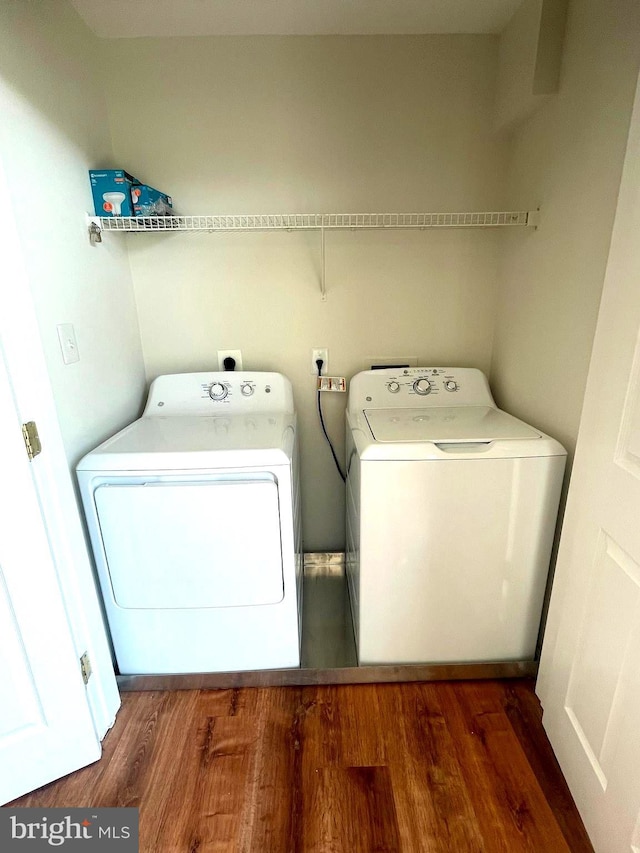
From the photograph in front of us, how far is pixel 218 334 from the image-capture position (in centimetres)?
183

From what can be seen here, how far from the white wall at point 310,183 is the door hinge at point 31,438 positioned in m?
0.89

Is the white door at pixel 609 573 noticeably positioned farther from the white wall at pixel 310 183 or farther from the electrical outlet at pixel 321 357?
the electrical outlet at pixel 321 357

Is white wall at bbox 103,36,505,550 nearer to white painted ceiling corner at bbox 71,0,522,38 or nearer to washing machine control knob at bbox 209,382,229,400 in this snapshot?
white painted ceiling corner at bbox 71,0,522,38

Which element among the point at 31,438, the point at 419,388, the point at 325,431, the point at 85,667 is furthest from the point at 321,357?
the point at 85,667

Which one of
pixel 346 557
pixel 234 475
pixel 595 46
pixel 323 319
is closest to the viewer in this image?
pixel 595 46

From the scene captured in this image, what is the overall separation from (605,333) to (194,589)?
1374 millimetres

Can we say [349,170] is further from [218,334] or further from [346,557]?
[346,557]

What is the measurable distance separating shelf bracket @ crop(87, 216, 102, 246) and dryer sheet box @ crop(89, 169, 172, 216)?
5cm

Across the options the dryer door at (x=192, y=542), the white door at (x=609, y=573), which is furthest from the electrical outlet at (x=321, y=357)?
the white door at (x=609, y=573)

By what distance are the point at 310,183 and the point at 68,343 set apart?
110cm

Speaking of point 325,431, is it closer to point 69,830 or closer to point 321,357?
point 321,357

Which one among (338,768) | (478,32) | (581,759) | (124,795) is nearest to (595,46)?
(478,32)

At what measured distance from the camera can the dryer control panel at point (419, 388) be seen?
5.77 ft

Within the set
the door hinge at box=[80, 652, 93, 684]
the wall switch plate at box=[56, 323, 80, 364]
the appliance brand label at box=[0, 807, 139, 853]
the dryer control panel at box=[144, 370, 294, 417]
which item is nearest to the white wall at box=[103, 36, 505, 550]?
the dryer control panel at box=[144, 370, 294, 417]
